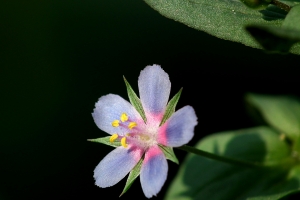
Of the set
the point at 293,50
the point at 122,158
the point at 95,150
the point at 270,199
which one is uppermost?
the point at 293,50

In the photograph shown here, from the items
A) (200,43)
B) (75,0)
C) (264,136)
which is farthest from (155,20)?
(264,136)

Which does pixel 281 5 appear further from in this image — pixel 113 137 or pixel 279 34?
pixel 113 137

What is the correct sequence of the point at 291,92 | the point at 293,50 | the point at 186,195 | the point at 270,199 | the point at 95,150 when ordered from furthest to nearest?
the point at 95,150, the point at 291,92, the point at 186,195, the point at 270,199, the point at 293,50

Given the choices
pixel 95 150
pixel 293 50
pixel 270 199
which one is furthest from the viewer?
pixel 95 150

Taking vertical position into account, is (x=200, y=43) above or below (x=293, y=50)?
below

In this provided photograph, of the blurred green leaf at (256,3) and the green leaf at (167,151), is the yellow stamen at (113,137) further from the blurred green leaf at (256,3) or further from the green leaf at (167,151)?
the blurred green leaf at (256,3)

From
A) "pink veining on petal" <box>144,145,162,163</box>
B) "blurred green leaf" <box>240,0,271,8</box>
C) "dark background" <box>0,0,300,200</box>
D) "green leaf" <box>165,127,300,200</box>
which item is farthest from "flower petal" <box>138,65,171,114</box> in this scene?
"dark background" <box>0,0,300,200</box>

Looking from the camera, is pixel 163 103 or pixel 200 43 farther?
pixel 200 43

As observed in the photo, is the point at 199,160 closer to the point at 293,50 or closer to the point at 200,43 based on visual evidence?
the point at 200,43
